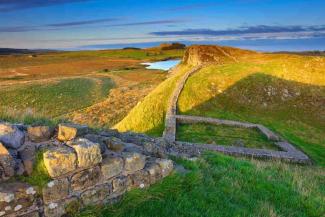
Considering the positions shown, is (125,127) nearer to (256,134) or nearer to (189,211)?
(256,134)

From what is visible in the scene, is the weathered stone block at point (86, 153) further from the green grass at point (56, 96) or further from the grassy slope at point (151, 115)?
the green grass at point (56, 96)

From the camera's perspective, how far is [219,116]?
26.2m

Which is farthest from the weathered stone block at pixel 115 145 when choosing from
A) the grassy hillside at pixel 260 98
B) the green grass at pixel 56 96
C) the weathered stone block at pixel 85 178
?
the green grass at pixel 56 96

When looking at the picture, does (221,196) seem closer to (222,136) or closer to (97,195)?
(97,195)

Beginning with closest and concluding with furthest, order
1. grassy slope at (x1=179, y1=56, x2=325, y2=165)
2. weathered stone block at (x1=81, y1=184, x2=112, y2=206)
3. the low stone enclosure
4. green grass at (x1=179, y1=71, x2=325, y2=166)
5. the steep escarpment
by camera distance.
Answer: the low stone enclosure → weathered stone block at (x1=81, y1=184, x2=112, y2=206) → green grass at (x1=179, y1=71, x2=325, y2=166) → grassy slope at (x1=179, y1=56, x2=325, y2=165) → the steep escarpment

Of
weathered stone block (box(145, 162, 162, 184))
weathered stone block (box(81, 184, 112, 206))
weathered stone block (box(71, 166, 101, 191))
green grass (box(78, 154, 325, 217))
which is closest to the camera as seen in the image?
weathered stone block (box(71, 166, 101, 191))

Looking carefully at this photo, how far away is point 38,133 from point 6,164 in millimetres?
1095

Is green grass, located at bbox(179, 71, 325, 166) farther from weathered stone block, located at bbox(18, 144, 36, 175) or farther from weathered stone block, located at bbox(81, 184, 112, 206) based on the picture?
weathered stone block, located at bbox(18, 144, 36, 175)

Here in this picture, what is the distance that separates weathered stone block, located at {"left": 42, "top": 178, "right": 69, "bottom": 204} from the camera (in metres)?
6.15

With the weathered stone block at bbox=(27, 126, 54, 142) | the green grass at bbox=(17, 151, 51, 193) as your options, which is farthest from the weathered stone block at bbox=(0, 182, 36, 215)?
the weathered stone block at bbox=(27, 126, 54, 142)

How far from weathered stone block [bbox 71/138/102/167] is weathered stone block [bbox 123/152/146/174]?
0.64 metres

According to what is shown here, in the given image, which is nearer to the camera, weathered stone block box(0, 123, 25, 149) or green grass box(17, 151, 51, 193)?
green grass box(17, 151, 51, 193)

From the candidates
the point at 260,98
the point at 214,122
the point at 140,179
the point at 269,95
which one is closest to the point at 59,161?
the point at 140,179

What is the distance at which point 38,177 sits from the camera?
20.5ft
